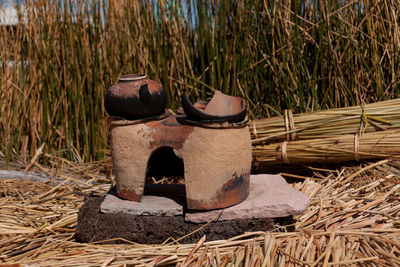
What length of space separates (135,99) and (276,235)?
69cm

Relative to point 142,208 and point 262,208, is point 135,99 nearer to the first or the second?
point 142,208

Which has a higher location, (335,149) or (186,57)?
(186,57)

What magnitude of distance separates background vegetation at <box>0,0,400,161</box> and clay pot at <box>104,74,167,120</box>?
31.3 inches

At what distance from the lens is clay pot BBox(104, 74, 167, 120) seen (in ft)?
5.27

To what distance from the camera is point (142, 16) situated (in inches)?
100

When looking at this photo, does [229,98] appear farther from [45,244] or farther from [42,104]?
[42,104]

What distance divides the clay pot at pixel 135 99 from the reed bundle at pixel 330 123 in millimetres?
760

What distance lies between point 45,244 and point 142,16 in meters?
1.42

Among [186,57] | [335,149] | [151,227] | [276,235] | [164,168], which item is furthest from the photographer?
[186,57]

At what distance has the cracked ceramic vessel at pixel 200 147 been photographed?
5.13 feet

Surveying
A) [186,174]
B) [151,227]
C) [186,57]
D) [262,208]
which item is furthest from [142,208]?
[186,57]

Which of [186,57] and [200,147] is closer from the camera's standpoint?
[200,147]

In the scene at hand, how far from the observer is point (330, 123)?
2186 millimetres

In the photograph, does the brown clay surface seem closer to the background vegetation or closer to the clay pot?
the clay pot
